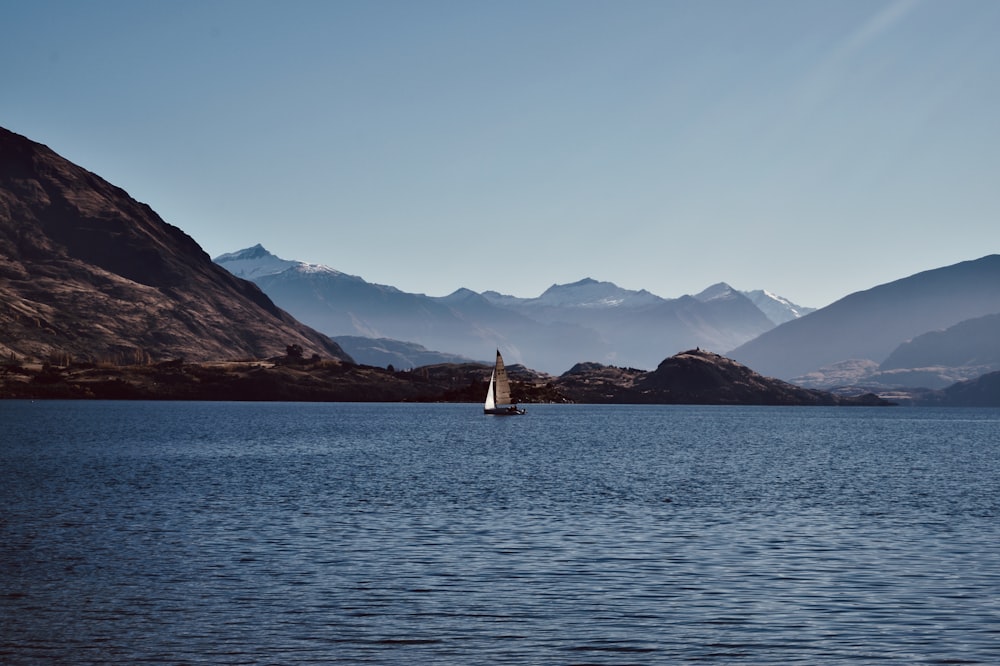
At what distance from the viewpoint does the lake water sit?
115ft

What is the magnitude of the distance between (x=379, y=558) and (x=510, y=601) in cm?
1231

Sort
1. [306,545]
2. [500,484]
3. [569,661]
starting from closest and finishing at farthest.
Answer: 1. [569,661]
2. [306,545]
3. [500,484]

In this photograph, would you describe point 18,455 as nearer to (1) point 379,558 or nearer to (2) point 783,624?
(1) point 379,558

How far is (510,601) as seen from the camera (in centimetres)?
4200

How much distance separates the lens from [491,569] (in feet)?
161

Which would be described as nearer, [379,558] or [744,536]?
[379,558]

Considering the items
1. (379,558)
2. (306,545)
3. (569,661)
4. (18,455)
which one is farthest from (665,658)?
(18,455)

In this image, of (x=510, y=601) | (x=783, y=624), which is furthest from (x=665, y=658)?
(x=510, y=601)

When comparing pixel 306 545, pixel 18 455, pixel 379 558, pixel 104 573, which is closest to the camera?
pixel 104 573

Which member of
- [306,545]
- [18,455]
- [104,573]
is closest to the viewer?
[104,573]

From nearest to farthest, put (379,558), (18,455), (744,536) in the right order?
(379,558) < (744,536) < (18,455)

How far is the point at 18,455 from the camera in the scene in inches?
5094

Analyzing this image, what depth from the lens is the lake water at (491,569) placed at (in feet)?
115

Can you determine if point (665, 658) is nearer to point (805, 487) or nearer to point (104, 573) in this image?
point (104, 573)
